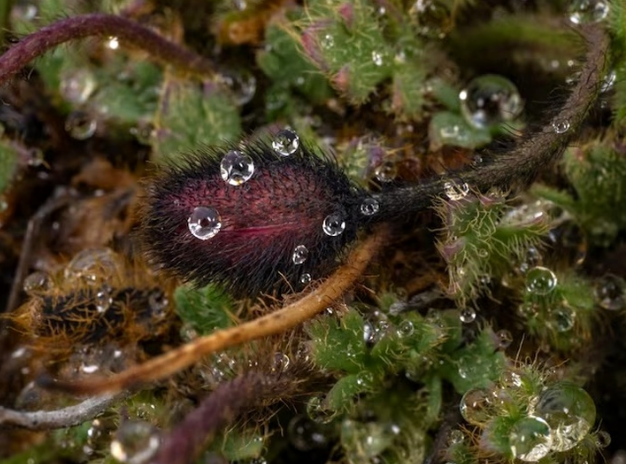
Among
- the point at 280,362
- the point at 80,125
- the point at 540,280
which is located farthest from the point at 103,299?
the point at 540,280

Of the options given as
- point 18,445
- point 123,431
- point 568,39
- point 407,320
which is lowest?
point 18,445

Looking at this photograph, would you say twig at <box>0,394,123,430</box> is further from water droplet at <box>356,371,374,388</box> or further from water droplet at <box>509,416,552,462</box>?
water droplet at <box>509,416,552,462</box>

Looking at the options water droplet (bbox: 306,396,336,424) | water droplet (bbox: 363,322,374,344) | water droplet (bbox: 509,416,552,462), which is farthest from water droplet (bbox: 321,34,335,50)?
water droplet (bbox: 509,416,552,462)

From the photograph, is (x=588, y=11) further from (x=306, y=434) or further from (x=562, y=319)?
(x=306, y=434)

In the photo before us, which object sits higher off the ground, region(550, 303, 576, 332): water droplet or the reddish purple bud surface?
the reddish purple bud surface

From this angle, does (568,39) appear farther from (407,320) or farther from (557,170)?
(407,320)

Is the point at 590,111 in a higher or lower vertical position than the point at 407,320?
higher

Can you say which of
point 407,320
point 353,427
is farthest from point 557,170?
point 353,427
